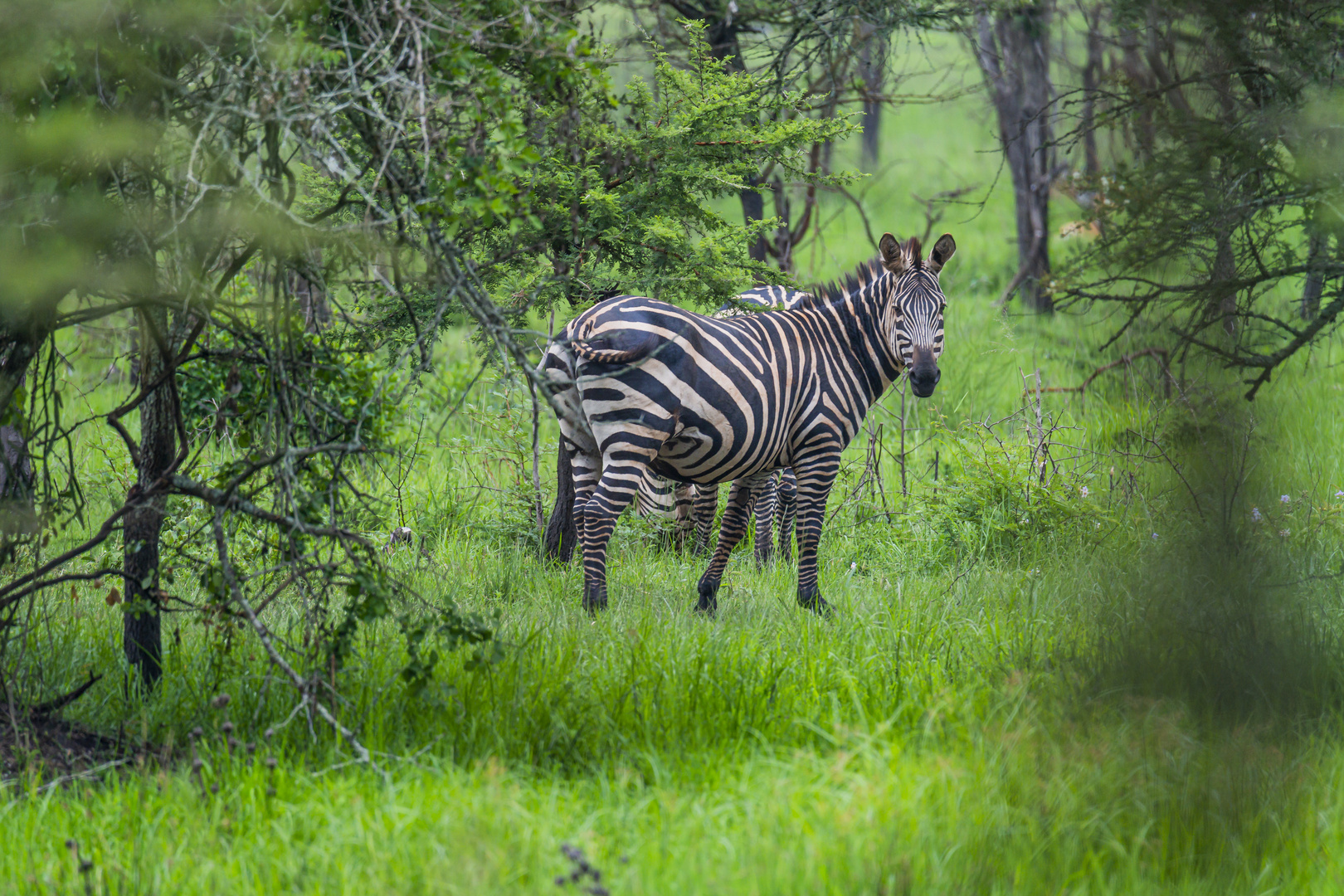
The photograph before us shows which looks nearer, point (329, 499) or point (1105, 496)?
point (329, 499)

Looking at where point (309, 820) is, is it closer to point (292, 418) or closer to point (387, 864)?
point (387, 864)

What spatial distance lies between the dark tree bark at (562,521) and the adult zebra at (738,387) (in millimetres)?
1014

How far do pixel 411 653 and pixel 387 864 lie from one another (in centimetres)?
92

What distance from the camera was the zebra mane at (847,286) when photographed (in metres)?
6.34

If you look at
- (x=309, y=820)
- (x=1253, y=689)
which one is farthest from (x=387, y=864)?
(x=1253, y=689)

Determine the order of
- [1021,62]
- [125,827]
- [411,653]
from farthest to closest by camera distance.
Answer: [1021,62] < [411,653] < [125,827]

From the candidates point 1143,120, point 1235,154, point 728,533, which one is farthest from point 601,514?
point 1143,120

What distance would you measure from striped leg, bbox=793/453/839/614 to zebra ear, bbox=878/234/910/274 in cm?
117

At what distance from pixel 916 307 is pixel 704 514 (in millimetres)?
2393

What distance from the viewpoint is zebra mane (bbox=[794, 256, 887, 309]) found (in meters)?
6.34

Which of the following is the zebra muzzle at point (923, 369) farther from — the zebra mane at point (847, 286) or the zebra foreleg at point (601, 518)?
the zebra foreleg at point (601, 518)

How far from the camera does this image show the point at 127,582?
4.49 m

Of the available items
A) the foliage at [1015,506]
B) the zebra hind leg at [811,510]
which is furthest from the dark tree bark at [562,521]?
the foliage at [1015,506]

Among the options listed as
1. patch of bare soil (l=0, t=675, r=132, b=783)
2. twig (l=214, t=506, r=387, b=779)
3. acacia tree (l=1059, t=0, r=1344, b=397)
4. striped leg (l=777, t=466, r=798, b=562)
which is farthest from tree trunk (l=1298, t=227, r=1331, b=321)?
patch of bare soil (l=0, t=675, r=132, b=783)
